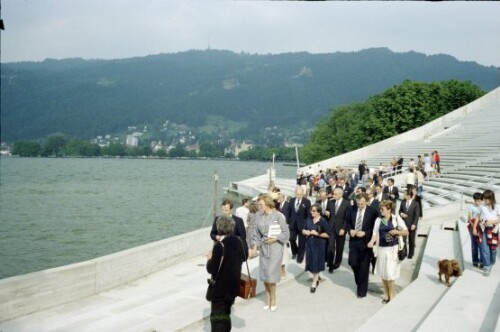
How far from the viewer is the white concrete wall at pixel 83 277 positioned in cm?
760

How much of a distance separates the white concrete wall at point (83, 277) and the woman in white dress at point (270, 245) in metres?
3.13

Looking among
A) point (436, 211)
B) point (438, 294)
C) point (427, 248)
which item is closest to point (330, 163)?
point (436, 211)

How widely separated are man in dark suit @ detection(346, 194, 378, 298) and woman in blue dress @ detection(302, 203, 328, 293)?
1.95ft

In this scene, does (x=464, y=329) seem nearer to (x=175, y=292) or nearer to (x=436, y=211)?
(x=175, y=292)

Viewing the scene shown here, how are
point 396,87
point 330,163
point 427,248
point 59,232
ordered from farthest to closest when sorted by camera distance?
1. point 396,87
2. point 330,163
3. point 59,232
4. point 427,248

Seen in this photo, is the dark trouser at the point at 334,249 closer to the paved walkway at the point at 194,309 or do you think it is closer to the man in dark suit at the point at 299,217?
the paved walkway at the point at 194,309

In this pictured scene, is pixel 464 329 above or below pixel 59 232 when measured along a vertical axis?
above

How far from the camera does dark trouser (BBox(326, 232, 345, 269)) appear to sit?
9.90m

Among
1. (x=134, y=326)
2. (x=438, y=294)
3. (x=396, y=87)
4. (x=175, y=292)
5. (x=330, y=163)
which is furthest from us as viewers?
(x=396, y=87)

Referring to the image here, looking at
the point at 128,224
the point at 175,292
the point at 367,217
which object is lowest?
the point at 128,224

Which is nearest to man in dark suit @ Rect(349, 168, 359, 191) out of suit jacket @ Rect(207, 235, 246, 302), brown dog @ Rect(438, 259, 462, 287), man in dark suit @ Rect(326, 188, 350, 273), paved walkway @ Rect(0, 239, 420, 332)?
paved walkway @ Rect(0, 239, 420, 332)

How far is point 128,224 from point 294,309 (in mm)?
26916

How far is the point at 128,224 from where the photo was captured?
3350cm

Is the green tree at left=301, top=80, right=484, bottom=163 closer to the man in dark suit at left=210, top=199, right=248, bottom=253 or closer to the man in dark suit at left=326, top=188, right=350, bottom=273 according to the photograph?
the man in dark suit at left=326, top=188, right=350, bottom=273
